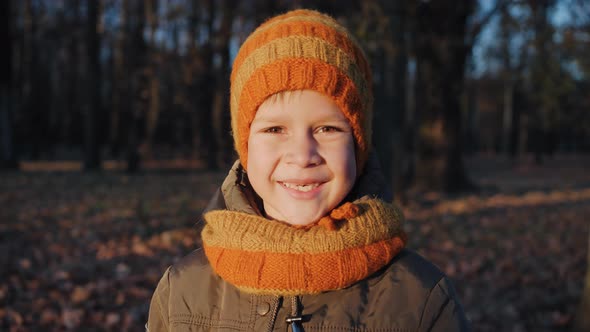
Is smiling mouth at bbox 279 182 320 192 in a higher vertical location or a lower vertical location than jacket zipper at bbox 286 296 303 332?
higher

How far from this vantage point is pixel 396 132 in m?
8.78

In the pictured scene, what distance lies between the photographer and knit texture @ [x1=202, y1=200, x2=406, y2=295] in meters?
1.58

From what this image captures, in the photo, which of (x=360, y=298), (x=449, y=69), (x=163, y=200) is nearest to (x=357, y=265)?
(x=360, y=298)

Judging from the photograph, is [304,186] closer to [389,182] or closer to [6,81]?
[389,182]

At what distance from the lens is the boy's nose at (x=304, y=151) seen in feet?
5.41

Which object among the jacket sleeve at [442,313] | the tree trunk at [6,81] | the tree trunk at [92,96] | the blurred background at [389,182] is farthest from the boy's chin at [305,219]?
the tree trunk at [92,96]

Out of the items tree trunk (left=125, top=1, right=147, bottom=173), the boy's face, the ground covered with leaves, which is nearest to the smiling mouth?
the boy's face

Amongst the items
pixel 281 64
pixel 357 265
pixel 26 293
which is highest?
pixel 281 64

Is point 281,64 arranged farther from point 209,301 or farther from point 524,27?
point 524,27

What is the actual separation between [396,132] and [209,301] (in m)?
7.44

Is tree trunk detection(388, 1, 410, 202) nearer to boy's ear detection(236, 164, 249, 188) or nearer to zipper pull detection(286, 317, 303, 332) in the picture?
boy's ear detection(236, 164, 249, 188)

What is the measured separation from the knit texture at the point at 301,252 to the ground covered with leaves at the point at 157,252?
2525mm

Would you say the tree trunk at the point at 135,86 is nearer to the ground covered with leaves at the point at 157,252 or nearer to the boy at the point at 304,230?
the ground covered with leaves at the point at 157,252

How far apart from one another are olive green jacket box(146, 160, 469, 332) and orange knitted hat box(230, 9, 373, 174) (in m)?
0.46
